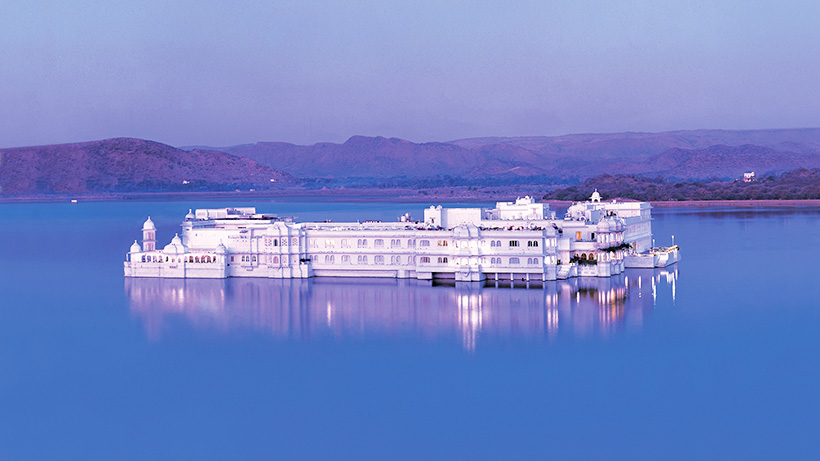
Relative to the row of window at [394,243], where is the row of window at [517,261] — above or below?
below

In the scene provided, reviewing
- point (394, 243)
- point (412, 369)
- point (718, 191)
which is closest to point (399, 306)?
point (394, 243)

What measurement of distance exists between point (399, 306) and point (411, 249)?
8546 mm

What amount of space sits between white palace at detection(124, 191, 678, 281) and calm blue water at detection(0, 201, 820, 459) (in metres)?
1.49

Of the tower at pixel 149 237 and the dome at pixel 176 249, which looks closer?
the dome at pixel 176 249

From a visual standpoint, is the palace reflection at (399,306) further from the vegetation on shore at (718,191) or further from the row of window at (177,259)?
the vegetation on shore at (718,191)

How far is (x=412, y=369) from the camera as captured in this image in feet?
105

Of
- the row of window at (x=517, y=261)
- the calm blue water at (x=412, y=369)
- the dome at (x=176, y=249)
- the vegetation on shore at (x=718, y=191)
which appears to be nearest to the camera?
the calm blue water at (x=412, y=369)

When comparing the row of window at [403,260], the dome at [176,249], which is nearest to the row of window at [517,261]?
the row of window at [403,260]

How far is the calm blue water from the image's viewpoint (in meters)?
25.1

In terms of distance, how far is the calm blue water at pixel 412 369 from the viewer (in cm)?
2514

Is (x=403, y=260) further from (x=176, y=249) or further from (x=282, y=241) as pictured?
(x=176, y=249)

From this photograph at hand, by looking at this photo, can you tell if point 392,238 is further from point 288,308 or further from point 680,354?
point 680,354

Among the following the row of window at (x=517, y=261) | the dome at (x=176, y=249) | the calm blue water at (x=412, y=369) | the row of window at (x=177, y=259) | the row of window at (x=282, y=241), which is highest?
the row of window at (x=282, y=241)

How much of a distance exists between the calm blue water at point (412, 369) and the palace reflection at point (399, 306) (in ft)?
0.54
